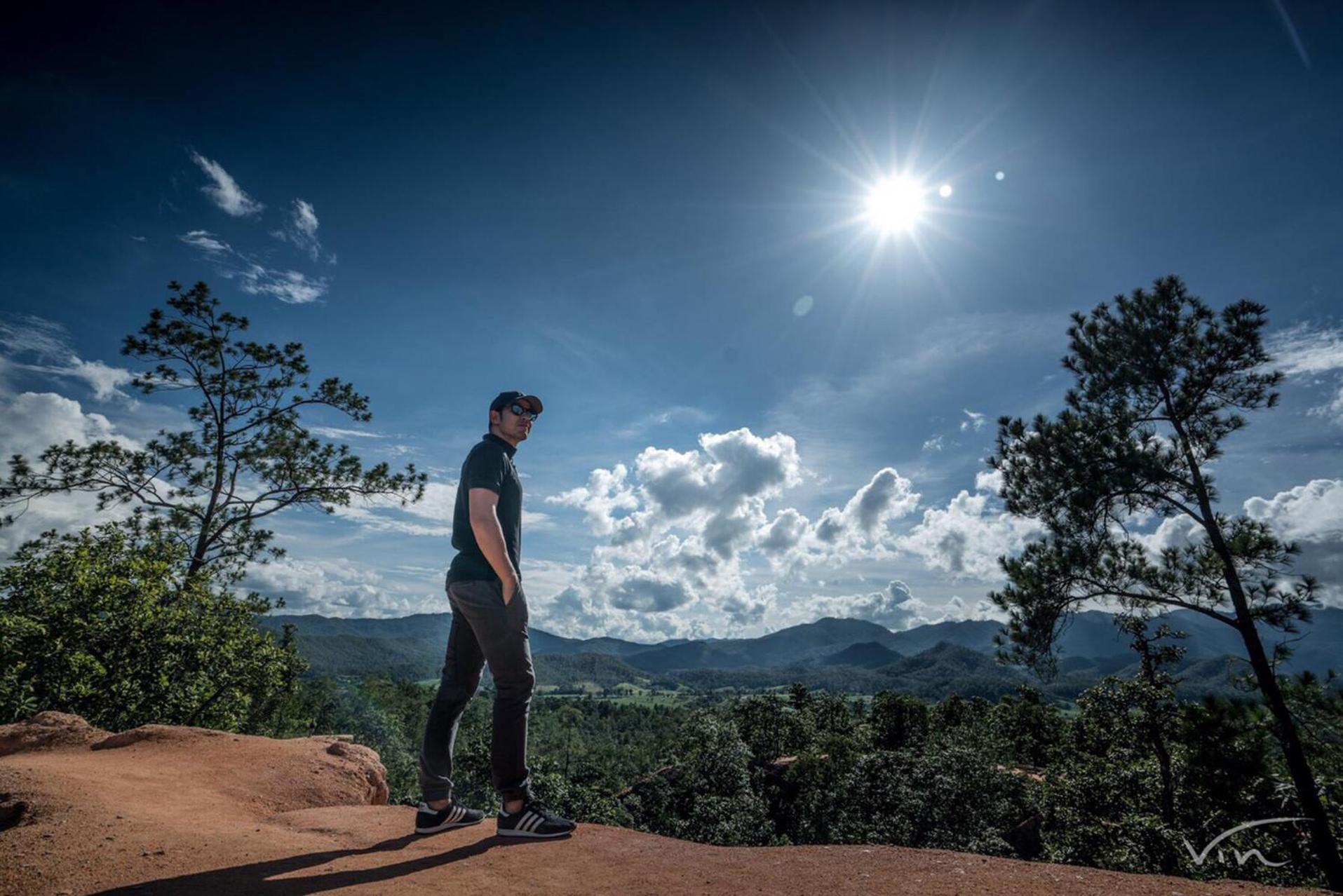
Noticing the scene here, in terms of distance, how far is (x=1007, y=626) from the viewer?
40.2 ft

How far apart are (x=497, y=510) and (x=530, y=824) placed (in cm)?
232

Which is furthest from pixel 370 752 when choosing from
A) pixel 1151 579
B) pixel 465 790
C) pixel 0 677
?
pixel 465 790

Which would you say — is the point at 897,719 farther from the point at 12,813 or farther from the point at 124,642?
the point at 12,813

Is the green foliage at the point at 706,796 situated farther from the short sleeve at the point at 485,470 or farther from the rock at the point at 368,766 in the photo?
the short sleeve at the point at 485,470

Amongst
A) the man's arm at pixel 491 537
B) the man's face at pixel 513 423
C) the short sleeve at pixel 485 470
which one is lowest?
the man's arm at pixel 491 537

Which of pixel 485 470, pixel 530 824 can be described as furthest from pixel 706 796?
pixel 485 470

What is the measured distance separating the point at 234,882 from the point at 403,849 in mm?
1083

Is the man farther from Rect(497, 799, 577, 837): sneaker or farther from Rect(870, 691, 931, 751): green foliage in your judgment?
Rect(870, 691, 931, 751): green foliage

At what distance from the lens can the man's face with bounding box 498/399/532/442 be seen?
4.89 m

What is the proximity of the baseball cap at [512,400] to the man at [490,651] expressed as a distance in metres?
0.33

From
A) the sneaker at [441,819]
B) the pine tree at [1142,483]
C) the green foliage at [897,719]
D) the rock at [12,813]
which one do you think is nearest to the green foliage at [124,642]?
the rock at [12,813]

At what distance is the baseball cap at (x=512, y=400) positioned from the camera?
4.92 m

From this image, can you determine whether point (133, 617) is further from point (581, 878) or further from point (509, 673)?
point (581, 878)

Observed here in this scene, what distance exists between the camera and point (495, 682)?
13.5ft
